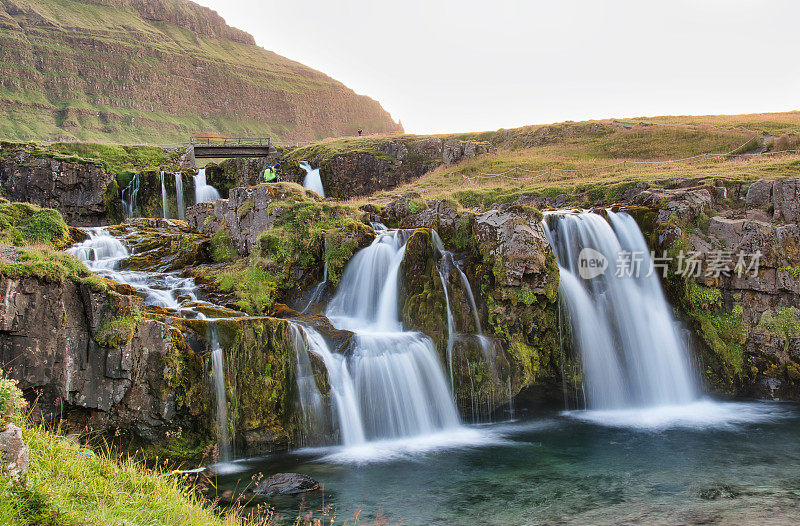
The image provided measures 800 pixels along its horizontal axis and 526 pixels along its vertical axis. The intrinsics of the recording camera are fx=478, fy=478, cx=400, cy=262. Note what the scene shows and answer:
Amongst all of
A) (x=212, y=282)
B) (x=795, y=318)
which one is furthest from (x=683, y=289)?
(x=212, y=282)

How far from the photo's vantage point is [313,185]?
1371 inches

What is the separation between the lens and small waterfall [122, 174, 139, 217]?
30830mm

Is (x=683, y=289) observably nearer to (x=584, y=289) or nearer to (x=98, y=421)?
(x=584, y=289)

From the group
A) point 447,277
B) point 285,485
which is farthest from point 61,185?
point 285,485

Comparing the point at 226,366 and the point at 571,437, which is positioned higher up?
the point at 226,366

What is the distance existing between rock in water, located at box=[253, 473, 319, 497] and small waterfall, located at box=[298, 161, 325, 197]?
2665cm

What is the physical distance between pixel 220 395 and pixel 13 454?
7.34m

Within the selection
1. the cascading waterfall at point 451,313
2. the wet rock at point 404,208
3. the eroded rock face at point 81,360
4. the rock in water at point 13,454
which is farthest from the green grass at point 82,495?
the wet rock at point 404,208

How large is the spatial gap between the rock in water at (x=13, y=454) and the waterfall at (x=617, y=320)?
1436 centimetres

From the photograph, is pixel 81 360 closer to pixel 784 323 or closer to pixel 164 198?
pixel 784 323

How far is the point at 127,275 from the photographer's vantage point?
50.6 ft

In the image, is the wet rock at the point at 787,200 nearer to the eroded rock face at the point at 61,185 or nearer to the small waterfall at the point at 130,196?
the small waterfall at the point at 130,196

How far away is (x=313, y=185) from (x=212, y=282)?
2023cm

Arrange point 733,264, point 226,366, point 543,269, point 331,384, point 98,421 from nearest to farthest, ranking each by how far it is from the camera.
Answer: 1. point 98,421
2. point 226,366
3. point 331,384
4. point 543,269
5. point 733,264
